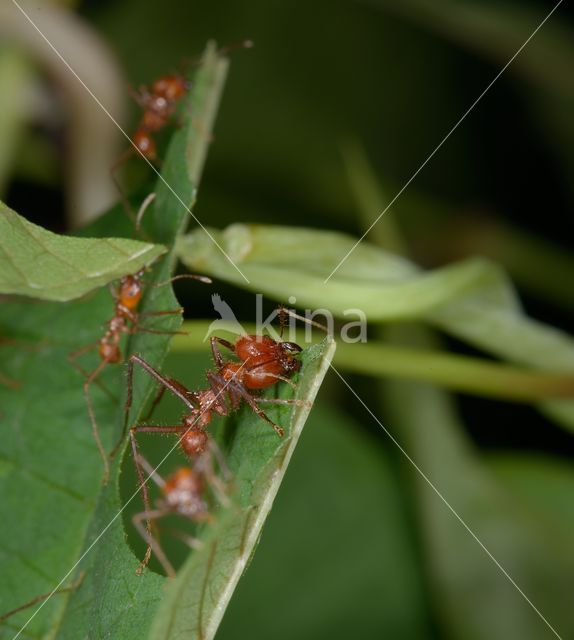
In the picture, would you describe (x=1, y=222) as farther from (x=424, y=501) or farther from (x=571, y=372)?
(x=424, y=501)

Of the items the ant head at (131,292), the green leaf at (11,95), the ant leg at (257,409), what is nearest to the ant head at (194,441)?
the ant leg at (257,409)

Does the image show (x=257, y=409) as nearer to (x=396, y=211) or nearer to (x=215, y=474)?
(x=215, y=474)

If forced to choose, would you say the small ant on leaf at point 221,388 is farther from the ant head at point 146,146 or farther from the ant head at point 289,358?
the ant head at point 146,146

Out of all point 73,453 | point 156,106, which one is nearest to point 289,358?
point 73,453

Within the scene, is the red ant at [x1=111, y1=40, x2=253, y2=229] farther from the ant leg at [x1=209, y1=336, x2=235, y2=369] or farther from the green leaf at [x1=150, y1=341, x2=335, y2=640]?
the green leaf at [x1=150, y1=341, x2=335, y2=640]

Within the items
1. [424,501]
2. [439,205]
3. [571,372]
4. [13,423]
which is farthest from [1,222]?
[439,205]

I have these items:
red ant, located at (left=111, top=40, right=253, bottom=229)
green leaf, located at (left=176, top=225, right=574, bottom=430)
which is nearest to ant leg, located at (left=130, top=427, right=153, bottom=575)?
green leaf, located at (left=176, top=225, right=574, bottom=430)
